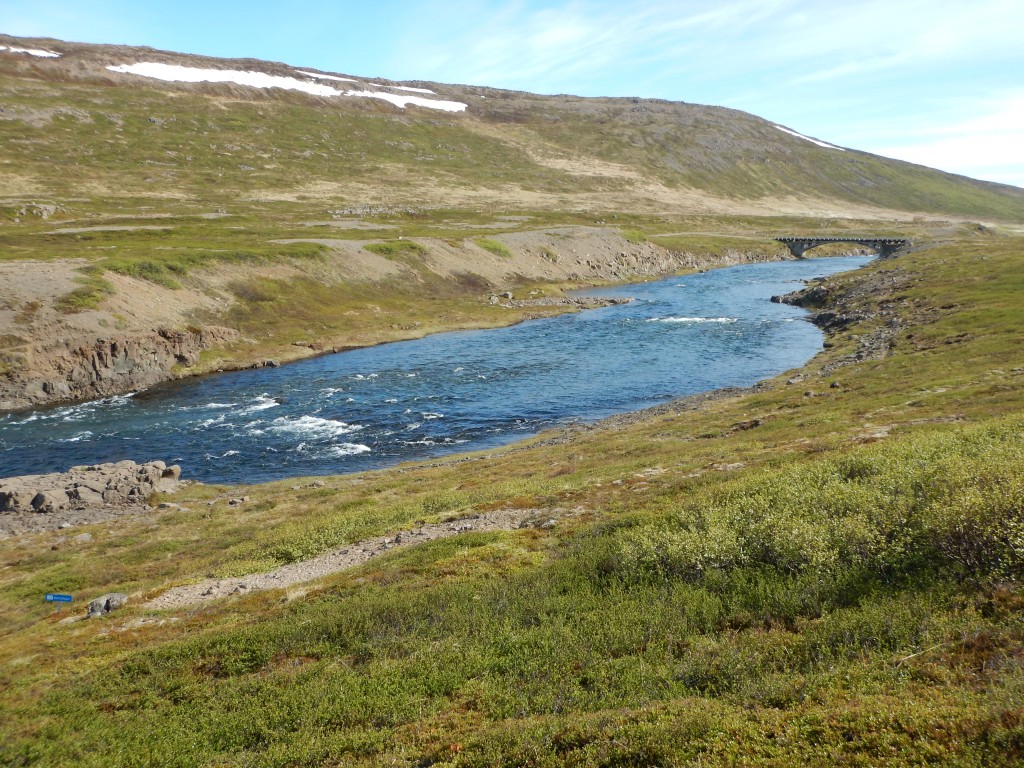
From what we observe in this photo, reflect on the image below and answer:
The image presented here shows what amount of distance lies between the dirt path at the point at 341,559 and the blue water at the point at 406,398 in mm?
18520

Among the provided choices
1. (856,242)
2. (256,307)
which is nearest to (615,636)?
(256,307)

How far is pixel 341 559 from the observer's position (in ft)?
77.0

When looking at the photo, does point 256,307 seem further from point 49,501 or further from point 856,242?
A: point 856,242

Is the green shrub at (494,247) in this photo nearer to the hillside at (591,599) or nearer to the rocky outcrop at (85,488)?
the hillside at (591,599)

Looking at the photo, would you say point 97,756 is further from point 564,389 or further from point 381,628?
point 564,389

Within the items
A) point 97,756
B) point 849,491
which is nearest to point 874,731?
point 849,491

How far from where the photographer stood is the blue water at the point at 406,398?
45.1m

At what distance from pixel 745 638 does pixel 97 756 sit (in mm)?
13021

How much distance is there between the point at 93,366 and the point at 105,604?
47904 mm

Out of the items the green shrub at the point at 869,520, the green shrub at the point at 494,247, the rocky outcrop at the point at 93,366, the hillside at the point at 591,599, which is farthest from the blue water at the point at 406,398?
the green shrub at the point at 494,247

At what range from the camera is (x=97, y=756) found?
11820 mm

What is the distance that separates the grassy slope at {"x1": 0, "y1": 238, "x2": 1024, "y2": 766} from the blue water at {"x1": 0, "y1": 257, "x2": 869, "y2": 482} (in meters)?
18.6

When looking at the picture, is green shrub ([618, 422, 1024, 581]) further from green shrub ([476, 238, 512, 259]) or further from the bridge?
the bridge

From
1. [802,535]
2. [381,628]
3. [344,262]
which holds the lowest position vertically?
[381,628]
